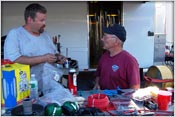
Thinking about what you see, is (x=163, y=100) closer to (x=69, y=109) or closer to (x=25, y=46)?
(x=69, y=109)

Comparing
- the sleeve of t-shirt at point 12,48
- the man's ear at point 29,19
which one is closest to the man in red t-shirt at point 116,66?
the man's ear at point 29,19

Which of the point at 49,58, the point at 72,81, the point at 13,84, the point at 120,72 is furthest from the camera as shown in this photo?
the point at 120,72

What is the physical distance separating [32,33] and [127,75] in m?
0.92

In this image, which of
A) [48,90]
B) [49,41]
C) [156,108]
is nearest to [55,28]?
[49,41]

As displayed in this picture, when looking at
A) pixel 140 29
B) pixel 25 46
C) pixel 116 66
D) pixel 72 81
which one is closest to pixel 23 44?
pixel 25 46

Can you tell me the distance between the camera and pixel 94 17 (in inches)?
252

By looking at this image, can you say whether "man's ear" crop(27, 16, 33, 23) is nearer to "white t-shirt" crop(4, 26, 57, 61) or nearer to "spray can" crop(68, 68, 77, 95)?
"white t-shirt" crop(4, 26, 57, 61)

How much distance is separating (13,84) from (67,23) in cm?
451

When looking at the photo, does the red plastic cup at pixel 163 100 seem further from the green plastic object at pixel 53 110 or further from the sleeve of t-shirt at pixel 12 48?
the sleeve of t-shirt at pixel 12 48

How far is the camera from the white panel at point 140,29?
20.6ft

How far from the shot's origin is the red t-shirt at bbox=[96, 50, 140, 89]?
7.60 ft

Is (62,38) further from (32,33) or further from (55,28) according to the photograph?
(32,33)

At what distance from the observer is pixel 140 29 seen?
21.1ft

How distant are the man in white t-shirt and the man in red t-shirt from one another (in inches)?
17.4
